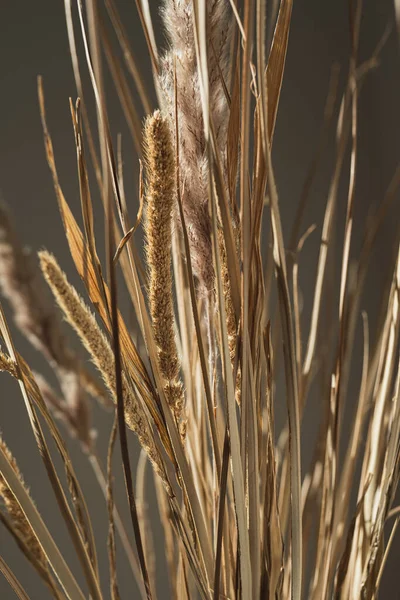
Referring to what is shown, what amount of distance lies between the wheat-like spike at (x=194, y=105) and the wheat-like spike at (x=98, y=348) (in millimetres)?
63

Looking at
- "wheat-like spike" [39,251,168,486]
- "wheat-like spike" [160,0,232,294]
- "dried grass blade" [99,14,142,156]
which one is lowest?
"wheat-like spike" [39,251,168,486]

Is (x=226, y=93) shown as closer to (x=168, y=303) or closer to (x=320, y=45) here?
(x=168, y=303)

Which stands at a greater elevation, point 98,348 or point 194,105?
point 194,105

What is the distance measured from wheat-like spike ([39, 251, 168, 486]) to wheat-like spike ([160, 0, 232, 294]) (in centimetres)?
6

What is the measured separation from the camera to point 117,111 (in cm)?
97

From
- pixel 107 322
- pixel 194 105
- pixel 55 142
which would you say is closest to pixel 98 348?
pixel 107 322

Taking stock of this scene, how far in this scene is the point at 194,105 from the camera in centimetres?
31

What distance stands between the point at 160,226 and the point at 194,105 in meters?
0.06

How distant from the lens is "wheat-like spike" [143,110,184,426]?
28 cm

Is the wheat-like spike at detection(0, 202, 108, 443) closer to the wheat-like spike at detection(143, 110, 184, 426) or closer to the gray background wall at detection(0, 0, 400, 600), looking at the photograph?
the wheat-like spike at detection(143, 110, 184, 426)

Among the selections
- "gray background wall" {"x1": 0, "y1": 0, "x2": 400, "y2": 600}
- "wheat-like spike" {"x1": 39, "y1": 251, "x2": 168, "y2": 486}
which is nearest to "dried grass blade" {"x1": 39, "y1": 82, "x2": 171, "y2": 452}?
"wheat-like spike" {"x1": 39, "y1": 251, "x2": 168, "y2": 486}

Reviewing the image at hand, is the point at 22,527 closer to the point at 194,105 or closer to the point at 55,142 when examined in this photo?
the point at 194,105

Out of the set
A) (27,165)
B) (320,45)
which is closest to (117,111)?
(27,165)

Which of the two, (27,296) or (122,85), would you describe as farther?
(122,85)
